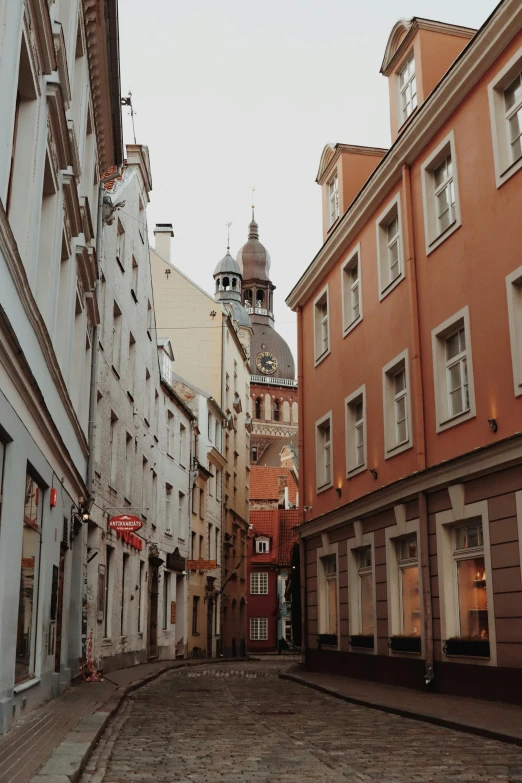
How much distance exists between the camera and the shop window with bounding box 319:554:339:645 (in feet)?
68.9

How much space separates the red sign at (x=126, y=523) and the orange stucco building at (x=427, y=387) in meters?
4.48

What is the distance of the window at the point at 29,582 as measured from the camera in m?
10.8

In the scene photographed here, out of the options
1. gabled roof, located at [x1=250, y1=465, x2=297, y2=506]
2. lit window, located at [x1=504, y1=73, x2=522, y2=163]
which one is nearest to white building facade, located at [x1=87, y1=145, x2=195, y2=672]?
lit window, located at [x1=504, y1=73, x2=522, y2=163]

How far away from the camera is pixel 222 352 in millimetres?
45156

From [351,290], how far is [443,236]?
5.77 m

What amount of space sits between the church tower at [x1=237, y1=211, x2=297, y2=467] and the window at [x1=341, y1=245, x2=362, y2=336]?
9293cm

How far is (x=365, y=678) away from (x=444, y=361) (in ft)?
22.4

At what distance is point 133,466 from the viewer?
1012 inches

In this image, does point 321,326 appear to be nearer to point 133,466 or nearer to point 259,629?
point 133,466

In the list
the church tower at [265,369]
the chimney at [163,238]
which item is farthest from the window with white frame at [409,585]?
the church tower at [265,369]

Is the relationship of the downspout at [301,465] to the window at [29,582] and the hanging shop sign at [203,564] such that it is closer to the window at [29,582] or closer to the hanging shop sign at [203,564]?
the hanging shop sign at [203,564]

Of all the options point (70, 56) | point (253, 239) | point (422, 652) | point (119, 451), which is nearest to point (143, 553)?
point (119, 451)

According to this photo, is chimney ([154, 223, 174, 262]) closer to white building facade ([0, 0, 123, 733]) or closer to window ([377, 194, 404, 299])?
white building facade ([0, 0, 123, 733])

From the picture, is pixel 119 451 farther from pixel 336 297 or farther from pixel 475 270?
pixel 475 270
